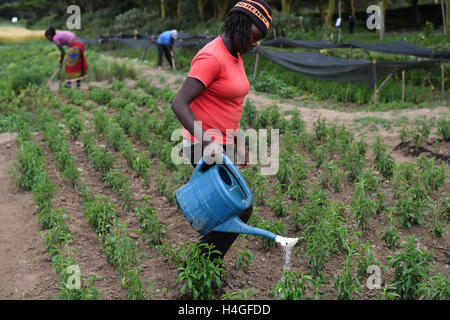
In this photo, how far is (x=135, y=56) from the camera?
18.7m

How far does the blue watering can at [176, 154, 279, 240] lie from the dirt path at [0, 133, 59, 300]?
134 centimetres

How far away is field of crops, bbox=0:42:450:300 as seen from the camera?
2.97m

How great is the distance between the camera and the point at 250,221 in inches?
150

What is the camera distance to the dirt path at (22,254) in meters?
3.22

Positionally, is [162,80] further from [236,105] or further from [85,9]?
[85,9]

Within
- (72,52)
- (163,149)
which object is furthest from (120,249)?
(72,52)

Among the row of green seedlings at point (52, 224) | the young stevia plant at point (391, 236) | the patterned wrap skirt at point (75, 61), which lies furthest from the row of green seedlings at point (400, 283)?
the patterned wrap skirt at point (75, 61)

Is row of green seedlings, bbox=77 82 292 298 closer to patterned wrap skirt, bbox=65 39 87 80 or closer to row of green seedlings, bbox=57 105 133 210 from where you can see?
row of green seedlings, bbox=57 105 133 210

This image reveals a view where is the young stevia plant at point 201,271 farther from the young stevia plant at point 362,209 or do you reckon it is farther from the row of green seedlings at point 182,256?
the young stevia plant at point 362,209

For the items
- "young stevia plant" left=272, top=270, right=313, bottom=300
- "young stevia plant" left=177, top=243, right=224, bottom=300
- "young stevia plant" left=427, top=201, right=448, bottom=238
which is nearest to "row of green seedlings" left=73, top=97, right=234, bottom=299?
"young stevia plant" left=177, top=243, right=224, bottom=300

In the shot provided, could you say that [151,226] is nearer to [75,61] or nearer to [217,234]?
[217,234]

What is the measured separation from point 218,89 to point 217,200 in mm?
641
